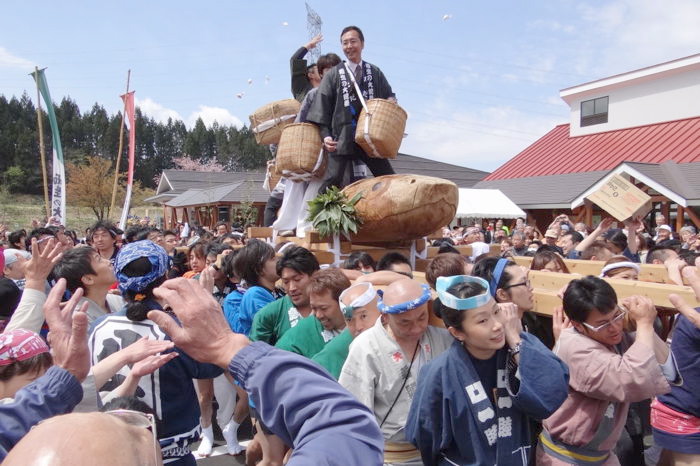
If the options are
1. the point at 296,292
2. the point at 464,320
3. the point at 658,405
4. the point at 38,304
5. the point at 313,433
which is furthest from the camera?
the point at 296,292

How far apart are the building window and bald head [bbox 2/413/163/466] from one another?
935 inches

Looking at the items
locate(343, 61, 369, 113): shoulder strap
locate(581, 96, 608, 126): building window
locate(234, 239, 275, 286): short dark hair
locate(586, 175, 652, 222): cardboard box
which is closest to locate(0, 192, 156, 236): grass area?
locate(581, 96, 608, 126): building window

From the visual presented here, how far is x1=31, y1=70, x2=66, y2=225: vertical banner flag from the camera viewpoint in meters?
12.4

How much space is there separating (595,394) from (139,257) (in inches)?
85.1

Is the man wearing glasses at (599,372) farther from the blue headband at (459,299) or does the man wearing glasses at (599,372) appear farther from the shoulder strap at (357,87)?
the shoulder strap at (357,87)

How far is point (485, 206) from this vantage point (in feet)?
49.9

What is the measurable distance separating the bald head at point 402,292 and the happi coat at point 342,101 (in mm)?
3305

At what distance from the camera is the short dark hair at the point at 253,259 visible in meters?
4.30

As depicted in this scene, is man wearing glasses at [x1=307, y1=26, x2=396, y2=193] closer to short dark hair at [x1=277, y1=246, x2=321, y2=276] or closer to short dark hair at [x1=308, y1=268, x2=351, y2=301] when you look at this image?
short dark hair at [x1=277, y1=246, x2=321, y2=276]

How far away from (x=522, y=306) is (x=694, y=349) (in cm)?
93

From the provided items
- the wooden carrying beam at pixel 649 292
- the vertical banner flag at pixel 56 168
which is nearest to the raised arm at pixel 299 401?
the wooden carrying beam at pixel 649 292

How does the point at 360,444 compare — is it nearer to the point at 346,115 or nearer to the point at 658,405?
the point at 658,405

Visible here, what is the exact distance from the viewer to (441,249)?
5.86 metres

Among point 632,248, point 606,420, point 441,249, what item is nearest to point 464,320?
point 606,420
